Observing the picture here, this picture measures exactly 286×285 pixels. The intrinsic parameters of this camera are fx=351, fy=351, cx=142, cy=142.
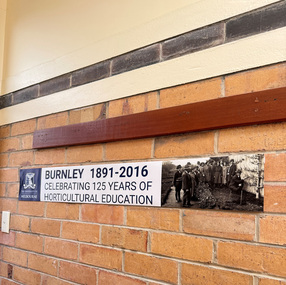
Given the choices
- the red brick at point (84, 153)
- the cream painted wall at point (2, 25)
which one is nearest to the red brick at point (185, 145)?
the red brick at point (84, 153)

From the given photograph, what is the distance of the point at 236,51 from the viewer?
4.08ft

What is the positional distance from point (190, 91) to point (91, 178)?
66 cm

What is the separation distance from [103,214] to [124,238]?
17 centimetres

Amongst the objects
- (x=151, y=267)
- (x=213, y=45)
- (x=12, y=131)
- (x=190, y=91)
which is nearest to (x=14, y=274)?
(x=12, y=131)

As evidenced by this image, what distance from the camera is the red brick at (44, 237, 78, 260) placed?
5.80ft

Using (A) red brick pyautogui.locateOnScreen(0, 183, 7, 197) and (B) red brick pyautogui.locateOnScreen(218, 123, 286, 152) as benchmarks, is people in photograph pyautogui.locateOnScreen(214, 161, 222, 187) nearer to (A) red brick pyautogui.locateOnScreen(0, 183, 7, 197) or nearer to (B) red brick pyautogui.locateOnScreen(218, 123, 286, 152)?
(B) red brick pyautogui.locateOnScreen(218, 123, 286, 152)

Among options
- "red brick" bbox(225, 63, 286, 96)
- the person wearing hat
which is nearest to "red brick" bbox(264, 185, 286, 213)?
the person wearing hat

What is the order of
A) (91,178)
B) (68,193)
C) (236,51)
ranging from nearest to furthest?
(236,51), (91,178), (68,193)

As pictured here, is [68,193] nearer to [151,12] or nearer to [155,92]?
[155,92]

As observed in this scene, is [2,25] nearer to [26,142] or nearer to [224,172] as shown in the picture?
[26,142]

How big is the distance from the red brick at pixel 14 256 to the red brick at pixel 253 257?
1288 mm

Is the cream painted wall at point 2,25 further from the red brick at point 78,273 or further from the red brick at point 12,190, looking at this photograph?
the red brick at point 78,273

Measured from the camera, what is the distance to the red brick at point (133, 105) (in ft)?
4.94

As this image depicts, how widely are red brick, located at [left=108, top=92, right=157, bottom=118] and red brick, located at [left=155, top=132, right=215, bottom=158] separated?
0.16 metres
